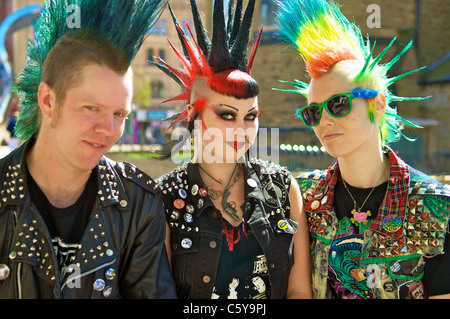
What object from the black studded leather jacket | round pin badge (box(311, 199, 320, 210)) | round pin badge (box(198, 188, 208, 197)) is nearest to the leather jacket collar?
the black studded leather jacket

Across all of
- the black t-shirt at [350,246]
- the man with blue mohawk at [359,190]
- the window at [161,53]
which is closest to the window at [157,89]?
the window at [161,53]

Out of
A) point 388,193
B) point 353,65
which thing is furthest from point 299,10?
point 388,193

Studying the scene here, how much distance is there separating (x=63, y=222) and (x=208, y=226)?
91cm

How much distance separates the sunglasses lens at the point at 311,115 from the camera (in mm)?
3174

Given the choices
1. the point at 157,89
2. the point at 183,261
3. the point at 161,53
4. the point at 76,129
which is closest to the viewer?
the point at 76,129

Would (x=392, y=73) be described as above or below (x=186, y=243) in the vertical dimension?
above

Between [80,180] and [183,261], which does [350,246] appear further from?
[80,180]

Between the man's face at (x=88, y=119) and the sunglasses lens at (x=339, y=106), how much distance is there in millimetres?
1416

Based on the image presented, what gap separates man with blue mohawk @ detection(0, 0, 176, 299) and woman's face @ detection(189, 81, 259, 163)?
57 cm

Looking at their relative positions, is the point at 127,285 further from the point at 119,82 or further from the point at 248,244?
the point at 119,82

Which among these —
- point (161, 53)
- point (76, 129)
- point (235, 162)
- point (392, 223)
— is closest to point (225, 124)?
point (235, 162)

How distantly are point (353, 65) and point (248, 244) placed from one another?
4.73ft

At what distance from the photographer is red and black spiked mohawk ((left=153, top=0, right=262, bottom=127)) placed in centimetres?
299

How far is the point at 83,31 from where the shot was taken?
2500mm
